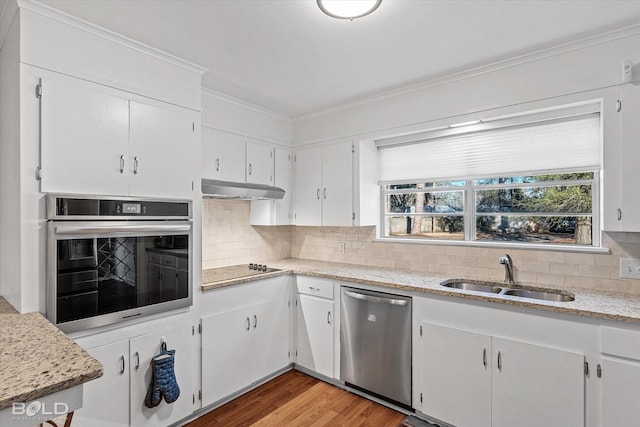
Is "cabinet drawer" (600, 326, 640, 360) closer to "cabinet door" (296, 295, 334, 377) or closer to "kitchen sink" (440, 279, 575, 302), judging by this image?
"kitchen sink" (440, 279, 575, 302)

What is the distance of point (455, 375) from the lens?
229cm

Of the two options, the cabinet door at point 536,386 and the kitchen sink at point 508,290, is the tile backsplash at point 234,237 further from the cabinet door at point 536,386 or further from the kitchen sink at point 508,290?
the cabinet door at point 536,386

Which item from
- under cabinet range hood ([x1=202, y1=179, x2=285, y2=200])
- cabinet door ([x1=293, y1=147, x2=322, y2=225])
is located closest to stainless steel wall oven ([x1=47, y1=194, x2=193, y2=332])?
under cabinet range hood ([x1=202, y1=179, x2=285, y2=200])

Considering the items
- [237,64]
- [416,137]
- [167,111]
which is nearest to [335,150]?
[416,137]

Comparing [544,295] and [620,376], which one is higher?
[544,295]

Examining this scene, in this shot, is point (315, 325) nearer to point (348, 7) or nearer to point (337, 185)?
point (337, 185)

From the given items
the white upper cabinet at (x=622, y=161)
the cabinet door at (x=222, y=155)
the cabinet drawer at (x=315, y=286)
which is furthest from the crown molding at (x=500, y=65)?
the cabinet drawer at (x=315, y=286)

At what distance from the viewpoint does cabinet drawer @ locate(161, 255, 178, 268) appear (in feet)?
7.46

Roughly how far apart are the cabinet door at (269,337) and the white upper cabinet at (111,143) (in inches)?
49.2

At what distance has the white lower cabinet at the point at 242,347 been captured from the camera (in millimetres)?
2568

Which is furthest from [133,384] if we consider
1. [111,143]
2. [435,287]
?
[435,287]

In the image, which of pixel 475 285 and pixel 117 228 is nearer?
pixel 117 228

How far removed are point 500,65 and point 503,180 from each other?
894 mm

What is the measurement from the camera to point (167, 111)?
2316mm
